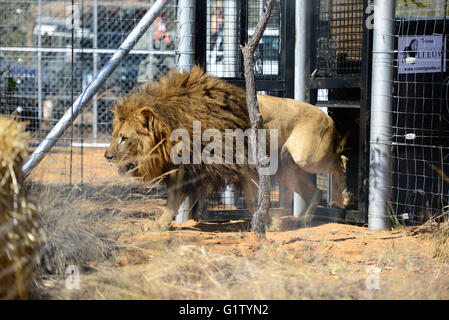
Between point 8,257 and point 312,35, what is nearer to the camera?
point 8,257

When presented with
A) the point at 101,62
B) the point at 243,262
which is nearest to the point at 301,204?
the point at 243,262

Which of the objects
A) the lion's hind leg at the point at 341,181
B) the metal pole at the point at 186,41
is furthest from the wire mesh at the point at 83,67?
the lion's hind leg at the point at 341,181

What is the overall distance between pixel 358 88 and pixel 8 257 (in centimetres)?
458

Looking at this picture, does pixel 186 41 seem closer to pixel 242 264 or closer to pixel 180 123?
pixel 180 123

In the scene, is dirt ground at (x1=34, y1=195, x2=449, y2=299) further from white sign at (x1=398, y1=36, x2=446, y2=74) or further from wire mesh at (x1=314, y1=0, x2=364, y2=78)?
wire mesh at (x1=314, y1=0, x2=364, y2=78)

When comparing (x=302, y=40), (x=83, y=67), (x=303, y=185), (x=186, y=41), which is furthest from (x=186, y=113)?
(x=83, y=67)

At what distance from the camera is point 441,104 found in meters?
5.78

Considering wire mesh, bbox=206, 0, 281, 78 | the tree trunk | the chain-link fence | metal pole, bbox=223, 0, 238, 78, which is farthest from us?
the chain-link fence

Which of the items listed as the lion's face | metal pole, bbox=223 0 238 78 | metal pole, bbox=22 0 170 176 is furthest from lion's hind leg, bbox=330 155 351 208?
metal pole, bbox=22 0 170 176

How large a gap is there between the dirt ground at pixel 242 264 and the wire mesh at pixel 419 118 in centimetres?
37

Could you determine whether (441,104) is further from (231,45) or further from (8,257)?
(8,257)

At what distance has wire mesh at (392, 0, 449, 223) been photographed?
19.7 ft

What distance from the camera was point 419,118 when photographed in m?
6.24

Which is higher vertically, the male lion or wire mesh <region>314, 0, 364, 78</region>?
wire mesh <region>314, 0, 364, 78</region>
